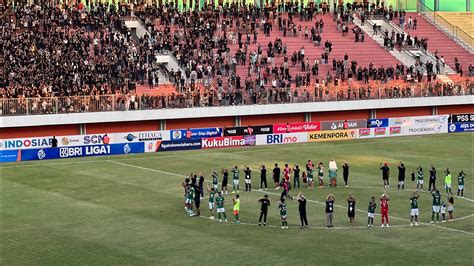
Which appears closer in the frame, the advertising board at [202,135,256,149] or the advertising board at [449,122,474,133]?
the advertising board at [202,135,256,149]

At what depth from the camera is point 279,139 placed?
71.6m

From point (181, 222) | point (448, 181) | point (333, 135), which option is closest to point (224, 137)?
point (333, 135)

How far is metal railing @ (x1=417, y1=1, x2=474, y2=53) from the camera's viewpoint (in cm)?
9240

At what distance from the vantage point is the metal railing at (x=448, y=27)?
92400 millimetres

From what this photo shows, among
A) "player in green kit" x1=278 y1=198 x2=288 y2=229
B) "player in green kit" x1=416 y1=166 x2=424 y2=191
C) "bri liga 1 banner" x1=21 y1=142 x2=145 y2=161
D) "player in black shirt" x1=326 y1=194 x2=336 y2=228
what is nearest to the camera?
"player in black shirt" x1=326 y1=194 x2=336 y2=228

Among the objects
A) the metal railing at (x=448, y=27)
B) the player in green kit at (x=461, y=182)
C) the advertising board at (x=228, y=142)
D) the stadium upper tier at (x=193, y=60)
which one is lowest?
the player in green kit at (x=461, y=182)

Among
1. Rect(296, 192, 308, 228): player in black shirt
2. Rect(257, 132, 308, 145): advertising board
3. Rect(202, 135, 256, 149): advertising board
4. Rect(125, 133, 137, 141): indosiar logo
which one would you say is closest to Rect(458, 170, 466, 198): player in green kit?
Rect(296, 192, 308, 228): player in black shirt

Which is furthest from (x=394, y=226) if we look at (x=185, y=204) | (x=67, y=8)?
(x=67, y=8)

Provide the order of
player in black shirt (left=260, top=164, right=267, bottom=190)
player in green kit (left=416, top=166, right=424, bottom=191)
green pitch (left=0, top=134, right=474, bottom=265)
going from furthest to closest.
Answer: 1. player in black shirt (left=260, top=164, right=267, bottom=190)
2. player in green kit (left=416, top=166, right=424, bottom=191)
3. green pitch (left=0, top=134, right=474, bottom=265)

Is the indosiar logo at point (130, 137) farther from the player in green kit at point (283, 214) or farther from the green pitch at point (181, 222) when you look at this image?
the player in green kit at point (283, 214)

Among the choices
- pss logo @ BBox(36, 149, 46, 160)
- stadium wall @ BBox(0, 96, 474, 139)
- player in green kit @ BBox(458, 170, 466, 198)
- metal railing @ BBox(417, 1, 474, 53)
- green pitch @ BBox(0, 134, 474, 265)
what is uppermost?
metal railing @ BBox(417, 1, 474, 53)

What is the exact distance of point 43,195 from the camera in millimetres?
48781

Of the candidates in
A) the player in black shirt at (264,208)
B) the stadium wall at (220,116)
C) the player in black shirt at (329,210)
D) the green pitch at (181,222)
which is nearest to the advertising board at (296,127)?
the stadium wall at (220,116)

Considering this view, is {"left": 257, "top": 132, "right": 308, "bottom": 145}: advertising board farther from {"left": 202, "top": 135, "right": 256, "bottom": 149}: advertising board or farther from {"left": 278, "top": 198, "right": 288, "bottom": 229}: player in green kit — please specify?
{"left": 278, "top": 198, "right": 288, "bottom": 229}: player in green kit
